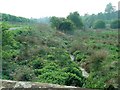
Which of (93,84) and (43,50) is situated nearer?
(93,84)

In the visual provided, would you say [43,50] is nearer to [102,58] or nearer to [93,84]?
[102,58]

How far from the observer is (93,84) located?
8.45 m

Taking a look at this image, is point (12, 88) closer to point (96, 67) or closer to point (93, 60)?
point (96, 67)

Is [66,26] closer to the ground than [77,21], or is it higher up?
closer to the ground

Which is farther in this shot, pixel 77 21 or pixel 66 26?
pixel 77 21

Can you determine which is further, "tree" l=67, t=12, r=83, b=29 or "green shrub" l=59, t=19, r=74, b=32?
"tree" l=67, t=12, r=83, b=29

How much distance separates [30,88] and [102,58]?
406 inches

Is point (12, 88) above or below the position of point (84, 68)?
above

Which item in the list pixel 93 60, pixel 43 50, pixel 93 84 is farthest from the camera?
pixel 43 50

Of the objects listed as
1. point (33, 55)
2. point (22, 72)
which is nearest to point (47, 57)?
point (33, 55)

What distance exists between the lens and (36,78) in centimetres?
992

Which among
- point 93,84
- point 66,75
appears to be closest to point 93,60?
point 66,75

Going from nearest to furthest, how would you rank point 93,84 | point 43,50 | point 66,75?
point 93,84 < point 66,75 < point 43,50

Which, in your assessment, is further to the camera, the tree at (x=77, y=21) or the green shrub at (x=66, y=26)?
the tree at (x=77, y=21)
